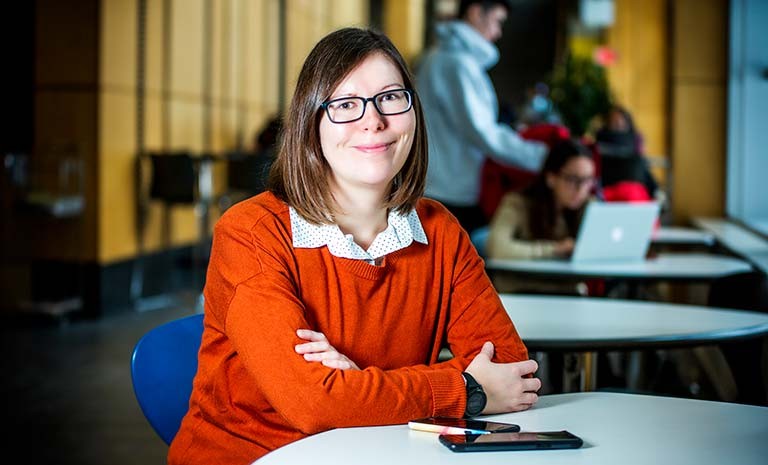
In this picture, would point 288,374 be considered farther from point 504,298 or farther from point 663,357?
point 663,357

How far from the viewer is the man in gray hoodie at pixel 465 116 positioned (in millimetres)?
4465

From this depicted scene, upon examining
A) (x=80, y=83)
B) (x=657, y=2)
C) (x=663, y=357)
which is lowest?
(x=663, y=357)

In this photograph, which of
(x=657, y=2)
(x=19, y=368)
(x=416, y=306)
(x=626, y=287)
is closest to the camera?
(x=416, y=306)

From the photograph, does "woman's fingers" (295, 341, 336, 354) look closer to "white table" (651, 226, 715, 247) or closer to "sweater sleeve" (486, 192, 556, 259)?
"sweater sleeve" (486, 192, 556, 259)

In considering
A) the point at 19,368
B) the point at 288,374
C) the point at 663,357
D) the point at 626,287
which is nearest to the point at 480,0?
the point at 626,287

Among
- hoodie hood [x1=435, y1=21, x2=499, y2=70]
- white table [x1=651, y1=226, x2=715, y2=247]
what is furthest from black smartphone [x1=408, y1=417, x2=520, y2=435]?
white table [x1=651, y1=226, x2=715, y2=247]

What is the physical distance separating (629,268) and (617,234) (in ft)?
0.62

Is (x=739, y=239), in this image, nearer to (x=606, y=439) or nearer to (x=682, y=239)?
(x=682, y=239)

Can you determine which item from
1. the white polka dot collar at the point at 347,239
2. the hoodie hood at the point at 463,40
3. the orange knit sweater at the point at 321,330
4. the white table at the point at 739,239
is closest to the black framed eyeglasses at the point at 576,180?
the hoodie hood at the point at 463,40

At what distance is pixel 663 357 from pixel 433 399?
2283 millimetres

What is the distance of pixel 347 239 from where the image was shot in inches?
70.7

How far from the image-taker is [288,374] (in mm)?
1591

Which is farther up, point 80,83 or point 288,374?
point 80,83

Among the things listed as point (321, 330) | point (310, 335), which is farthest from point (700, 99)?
point (310, 335)
